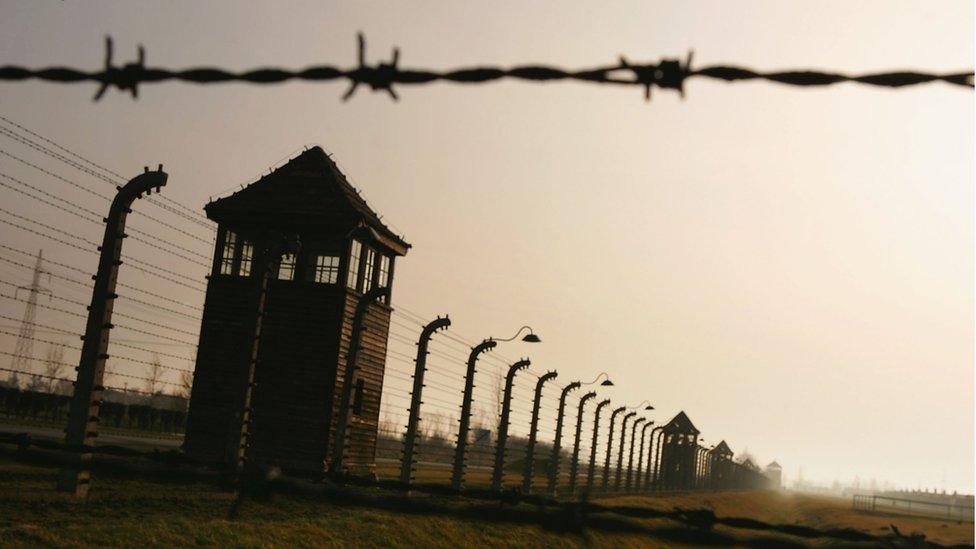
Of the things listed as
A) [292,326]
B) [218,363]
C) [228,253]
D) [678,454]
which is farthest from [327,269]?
[678,454]

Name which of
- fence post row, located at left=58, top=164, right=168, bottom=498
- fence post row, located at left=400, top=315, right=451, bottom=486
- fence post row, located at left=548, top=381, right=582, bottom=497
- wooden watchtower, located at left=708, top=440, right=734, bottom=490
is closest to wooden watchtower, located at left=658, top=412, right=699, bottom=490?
wooden watchtower, located at left=708, top=440, right=734, bottom=490

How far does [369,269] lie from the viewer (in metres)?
25.2

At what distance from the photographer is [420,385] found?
16812 millimetres

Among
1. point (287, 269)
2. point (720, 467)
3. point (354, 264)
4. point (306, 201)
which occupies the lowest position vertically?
point (720, 467)

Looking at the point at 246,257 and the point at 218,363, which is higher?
the point at 246,257

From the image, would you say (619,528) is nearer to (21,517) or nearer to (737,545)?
(737,545)

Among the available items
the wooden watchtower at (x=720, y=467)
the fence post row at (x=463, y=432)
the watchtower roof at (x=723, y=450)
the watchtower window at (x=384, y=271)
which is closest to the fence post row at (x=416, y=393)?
the fence post row at (x=463, y=432)

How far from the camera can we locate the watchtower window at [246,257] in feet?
79.5

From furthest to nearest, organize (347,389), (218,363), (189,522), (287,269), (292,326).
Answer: (287,269)
(218,363)
(292,326)
(347,389)
(189,522)

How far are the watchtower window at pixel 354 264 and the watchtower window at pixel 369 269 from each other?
0.40 m

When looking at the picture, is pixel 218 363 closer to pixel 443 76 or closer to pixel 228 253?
pixel 228 253

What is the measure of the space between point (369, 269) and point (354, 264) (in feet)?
2.86

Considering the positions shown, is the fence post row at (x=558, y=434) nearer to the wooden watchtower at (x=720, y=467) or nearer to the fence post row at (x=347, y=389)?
the fence post row at (x=347, y=389)

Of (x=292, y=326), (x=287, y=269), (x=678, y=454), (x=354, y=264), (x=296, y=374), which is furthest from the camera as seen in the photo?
(x=678, y=454)
